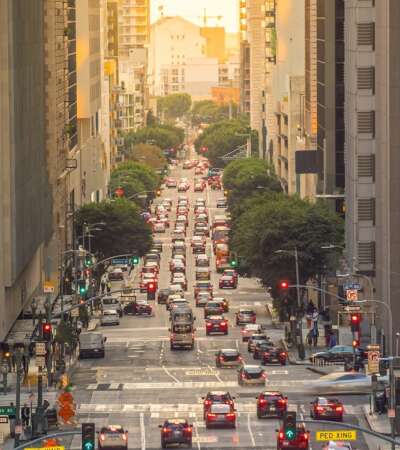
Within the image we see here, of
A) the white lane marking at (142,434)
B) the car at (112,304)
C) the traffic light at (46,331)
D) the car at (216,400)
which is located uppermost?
the traffic light at (46,331)

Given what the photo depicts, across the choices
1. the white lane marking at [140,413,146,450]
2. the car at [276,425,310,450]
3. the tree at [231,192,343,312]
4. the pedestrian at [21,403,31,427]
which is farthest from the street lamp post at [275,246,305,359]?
the car at [276,425,310,450]

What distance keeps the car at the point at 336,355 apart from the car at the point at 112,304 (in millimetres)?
35677

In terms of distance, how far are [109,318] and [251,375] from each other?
130 feet

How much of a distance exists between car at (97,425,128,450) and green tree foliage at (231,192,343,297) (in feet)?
196

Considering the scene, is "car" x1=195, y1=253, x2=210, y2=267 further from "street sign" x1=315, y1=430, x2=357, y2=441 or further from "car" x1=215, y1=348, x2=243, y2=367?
"street sign" x1=315, y1=430, x2=357, y2=441

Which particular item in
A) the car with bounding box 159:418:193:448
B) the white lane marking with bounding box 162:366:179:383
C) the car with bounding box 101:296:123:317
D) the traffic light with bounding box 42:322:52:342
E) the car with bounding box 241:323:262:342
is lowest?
the car with bounding box 101:296:123:317

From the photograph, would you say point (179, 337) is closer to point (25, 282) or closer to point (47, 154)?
point (25, 282)

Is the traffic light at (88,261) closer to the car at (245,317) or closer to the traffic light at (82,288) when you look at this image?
the traffic light at (82,288)

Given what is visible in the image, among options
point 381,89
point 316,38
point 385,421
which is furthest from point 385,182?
point 316,38

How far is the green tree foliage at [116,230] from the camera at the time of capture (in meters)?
185

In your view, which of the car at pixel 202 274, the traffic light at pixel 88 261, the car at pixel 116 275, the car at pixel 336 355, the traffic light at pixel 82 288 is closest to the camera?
the car at pixel 336 355

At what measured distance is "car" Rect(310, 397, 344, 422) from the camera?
317 feet

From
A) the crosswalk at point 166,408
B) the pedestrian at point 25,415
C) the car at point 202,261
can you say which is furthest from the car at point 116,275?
the pedestrian at point 25,415

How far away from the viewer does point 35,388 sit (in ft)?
369
